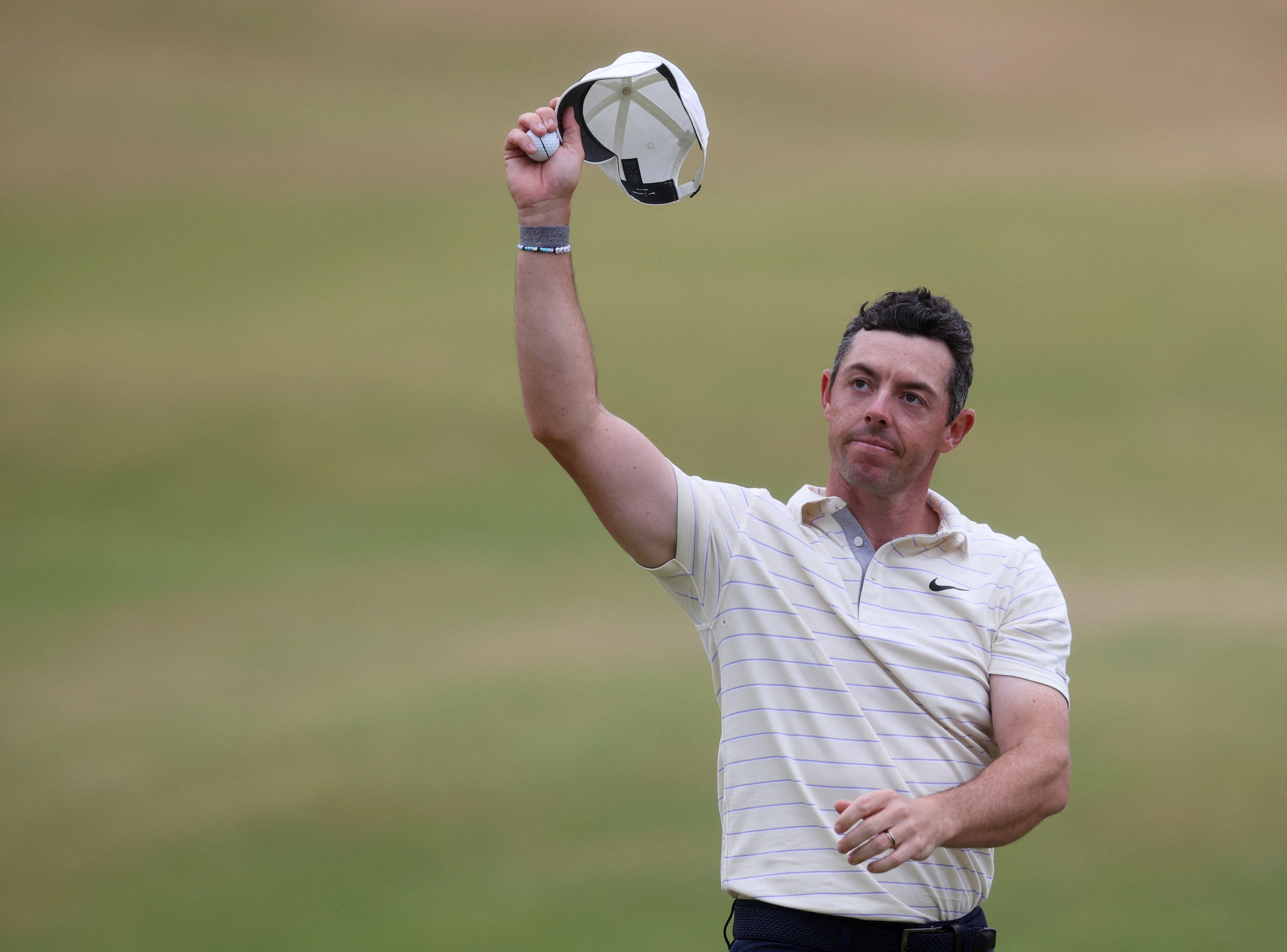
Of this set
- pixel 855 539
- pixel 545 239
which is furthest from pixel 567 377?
pixel 855 539

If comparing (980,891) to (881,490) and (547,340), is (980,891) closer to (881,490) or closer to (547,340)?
(881,490)

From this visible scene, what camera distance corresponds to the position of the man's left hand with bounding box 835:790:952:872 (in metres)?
1.84

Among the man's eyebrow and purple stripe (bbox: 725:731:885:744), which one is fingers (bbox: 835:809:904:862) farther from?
the man's eyebrow

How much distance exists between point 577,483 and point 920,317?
740 millimetres

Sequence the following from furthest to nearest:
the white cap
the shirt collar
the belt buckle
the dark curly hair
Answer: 1. the dark curly hair
2. the shirt collar
3. the white cap
4. the belt buckle

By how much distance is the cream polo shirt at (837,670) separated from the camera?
2.10 meters

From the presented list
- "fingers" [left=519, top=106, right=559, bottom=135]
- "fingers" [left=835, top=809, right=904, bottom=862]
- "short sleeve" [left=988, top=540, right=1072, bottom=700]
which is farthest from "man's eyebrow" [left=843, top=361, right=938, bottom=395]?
"fingers" [left=835, top=809, right=904, bottom=862]

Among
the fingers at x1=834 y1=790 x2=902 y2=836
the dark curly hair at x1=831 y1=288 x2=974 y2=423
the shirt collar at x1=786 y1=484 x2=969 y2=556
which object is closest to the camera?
the fingers at x1=834 y1=790 x2=902 y2=836

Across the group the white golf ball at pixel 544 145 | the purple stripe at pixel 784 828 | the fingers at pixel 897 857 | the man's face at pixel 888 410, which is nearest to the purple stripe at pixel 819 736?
the purple stripe at pixel 784 828

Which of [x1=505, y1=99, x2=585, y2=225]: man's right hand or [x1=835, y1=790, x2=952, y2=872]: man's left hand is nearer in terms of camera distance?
[x1=835, y1=790, x2=952, y2=872]: man's left hand

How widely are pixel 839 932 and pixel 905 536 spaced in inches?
26.5

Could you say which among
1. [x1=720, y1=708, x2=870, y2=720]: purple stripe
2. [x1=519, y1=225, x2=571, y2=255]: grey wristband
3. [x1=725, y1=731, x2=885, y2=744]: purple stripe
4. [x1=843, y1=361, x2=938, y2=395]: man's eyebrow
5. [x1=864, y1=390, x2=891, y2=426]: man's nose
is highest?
[x1=519, y1=225, x2=571, y2=255]: grey wristband

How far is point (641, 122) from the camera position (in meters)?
2.26

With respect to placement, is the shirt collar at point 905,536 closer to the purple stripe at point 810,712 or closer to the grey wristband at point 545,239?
the purple stripe at point 810,712
